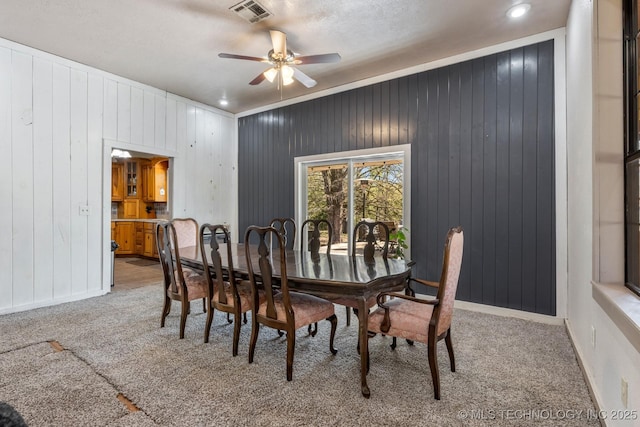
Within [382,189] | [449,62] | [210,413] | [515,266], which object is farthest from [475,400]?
[449,62]

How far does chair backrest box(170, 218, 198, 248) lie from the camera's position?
3770mm

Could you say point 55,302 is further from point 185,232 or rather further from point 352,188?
point 352,188

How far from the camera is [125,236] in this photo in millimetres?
7844

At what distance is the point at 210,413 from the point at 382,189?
3399mm

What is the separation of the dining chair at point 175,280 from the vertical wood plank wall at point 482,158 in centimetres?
253

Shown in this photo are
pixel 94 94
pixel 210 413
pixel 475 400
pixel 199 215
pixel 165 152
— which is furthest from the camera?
pixel 199 215

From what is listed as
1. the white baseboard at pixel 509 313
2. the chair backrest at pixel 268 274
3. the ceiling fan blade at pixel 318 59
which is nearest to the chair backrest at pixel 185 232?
the chair backrest at pixel 268 274

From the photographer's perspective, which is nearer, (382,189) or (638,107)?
(638,107)

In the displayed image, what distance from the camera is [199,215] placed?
560 cm

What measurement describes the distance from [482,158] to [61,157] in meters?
4.86

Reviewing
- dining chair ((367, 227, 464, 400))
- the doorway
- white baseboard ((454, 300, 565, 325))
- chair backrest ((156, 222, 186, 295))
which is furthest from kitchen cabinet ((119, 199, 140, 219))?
dining chair ((367, 227, 464, 400))

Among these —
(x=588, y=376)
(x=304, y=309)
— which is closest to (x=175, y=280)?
(x=304, y=309)

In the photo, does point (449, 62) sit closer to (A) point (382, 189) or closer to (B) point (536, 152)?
(B) point (536, 152)

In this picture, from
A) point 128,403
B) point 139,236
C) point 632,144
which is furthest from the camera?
point 139,236
